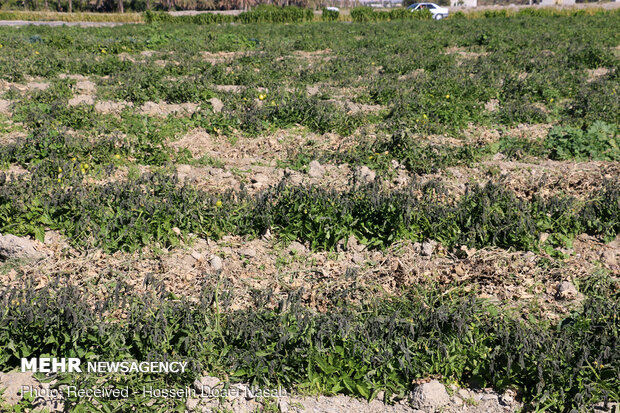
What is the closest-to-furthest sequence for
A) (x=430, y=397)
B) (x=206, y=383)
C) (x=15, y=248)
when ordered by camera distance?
(x=430, y=397) < (x=206, y=383) < (x=15, y=248)

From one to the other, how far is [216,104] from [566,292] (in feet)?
19.4

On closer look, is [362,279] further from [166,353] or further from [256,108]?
[256,108]

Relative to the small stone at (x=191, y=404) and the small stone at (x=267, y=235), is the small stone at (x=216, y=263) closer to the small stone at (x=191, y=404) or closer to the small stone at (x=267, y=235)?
the small stone at (x=267, y=235)

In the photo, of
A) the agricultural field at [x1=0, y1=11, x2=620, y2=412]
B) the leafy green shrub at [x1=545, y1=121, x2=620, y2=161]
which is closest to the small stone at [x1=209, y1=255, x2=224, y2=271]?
the agricultural field at [x1=0, y1=11, x2=620, y2=412]

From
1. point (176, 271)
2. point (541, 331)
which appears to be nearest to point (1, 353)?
point (176, 271)

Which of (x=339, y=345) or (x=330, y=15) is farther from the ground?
(x=330, y=15)

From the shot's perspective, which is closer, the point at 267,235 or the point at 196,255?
the point at 196,255

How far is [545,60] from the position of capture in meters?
11.3

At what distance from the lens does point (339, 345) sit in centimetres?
346

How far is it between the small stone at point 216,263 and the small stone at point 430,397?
1941 mm

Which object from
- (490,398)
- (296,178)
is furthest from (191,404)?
(296,178)

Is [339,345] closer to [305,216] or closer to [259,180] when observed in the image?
[305,216]

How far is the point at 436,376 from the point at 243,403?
1.22 meters

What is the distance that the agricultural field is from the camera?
3301mm
